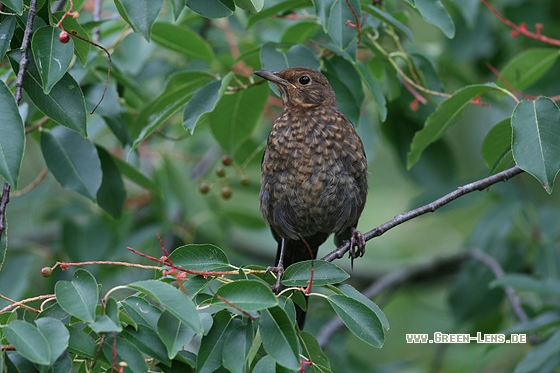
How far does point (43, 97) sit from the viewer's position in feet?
7.68

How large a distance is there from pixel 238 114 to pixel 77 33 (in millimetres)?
1204

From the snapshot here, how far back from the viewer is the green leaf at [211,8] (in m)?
2.36

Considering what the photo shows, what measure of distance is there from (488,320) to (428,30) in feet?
11.1

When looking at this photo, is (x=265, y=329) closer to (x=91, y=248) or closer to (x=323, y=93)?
(x=323, y=93)

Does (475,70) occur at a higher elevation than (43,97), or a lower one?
lower

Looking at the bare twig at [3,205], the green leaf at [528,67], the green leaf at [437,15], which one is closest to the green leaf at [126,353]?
the bare twig at [3,205]

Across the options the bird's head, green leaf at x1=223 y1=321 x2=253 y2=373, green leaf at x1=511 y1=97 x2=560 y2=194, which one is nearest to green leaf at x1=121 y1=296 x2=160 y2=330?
green leaf at x1=223 y1=321 x2=253 y2=373

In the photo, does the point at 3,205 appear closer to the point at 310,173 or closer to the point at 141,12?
the point at 141,12

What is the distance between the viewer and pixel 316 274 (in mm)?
2285

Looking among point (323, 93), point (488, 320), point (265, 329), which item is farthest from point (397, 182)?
point (265, 329)

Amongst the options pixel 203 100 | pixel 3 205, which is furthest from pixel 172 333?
pixel 203 100

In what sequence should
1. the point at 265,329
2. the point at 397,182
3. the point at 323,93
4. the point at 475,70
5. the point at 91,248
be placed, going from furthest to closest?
the point at 397,182 → the point at 475,70 → the point at 91,248 → the point at 323,93 → the point at 265,329

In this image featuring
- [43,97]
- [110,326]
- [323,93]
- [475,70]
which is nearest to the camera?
[110,326]

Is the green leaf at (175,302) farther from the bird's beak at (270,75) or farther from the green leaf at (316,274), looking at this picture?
the bird's beak at (270,75)
